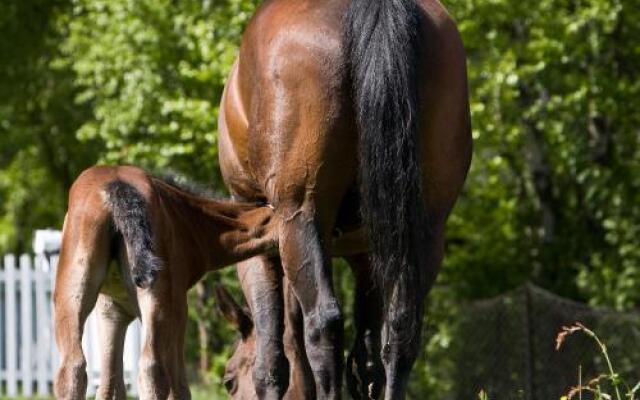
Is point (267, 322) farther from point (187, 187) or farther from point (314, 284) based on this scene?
point (314, 284)

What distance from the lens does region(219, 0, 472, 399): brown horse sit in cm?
600

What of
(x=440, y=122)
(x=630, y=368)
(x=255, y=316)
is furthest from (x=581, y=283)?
→ (x=440, y=122)

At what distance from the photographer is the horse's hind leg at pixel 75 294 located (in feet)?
21.4

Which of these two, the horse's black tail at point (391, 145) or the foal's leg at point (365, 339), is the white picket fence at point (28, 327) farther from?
the horse's black tail at point (391, 145)

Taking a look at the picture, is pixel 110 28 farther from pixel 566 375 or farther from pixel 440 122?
pixel 440 122

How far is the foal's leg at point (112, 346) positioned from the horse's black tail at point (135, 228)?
74cm

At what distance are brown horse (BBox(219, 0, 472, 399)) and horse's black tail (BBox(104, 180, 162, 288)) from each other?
23.7 inches

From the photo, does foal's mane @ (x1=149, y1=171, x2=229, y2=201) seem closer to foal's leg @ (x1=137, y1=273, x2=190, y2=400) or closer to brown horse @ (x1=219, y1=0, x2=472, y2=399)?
foal's leg @ (x1=137, y1=273, x2=190, y2=400)

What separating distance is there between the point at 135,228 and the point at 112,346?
933 millimetres

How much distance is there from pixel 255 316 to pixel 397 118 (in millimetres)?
1866

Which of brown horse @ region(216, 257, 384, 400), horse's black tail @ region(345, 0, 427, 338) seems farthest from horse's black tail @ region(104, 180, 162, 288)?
horse's black tail @ region(345, 0, 427, 338)

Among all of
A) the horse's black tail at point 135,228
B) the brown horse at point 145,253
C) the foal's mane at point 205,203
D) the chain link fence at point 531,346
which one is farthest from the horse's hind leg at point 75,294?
the chain link fence at point 531,346

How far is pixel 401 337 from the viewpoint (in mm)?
6031

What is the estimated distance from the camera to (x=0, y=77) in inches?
782
